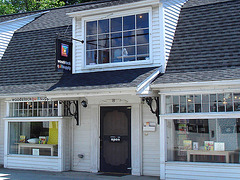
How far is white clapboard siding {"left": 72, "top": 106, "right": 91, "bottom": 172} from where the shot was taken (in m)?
11.4

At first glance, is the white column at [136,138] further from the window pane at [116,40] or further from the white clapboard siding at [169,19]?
the window pane at [116,40]

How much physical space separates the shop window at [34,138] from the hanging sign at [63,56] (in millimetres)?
1890

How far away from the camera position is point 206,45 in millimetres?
10516

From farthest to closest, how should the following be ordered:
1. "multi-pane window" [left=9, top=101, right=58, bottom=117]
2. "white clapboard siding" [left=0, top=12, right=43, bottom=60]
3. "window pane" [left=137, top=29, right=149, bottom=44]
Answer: "white clapboard siding" [left=0, top=12, right=43, bottom=60], "multi-pane window" [left=9, top=101, right=58, bottom=117], "window pane" [left=137, top=29, right=149, bottom=44]

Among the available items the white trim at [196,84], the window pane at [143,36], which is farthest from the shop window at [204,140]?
the window pane at [143,36]

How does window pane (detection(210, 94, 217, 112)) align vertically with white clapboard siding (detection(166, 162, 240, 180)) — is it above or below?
above

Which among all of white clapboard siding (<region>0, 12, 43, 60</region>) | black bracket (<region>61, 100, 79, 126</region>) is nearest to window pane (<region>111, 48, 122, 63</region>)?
black bracket (<region>61, 100, 79, 126</region>)

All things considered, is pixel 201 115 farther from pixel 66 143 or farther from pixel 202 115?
pixel 66 143

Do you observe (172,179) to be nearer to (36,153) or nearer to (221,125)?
(221,125)

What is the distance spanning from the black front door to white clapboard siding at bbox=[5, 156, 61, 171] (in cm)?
164

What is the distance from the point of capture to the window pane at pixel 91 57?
1165cm

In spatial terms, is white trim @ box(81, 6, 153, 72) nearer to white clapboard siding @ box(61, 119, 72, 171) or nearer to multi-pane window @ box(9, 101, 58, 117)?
multi-pane window @ box(9, 101, 58, 117)

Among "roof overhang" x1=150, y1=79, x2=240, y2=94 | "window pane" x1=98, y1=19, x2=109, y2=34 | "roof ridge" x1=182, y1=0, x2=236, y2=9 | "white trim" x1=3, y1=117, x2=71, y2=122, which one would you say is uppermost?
"roof ridge" x1=182, y1=0, x2=236, y2=9

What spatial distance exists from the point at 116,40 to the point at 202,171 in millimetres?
4977
